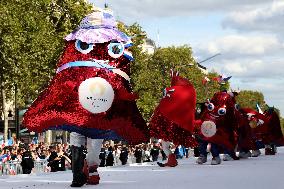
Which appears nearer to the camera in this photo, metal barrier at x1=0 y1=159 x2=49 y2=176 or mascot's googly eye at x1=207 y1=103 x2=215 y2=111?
mascot's googly eye at x1=207 y1=103 x2=215 y2=111

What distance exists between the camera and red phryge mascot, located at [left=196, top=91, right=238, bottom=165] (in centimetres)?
1645

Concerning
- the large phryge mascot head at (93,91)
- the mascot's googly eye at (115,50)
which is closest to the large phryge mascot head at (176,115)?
the large phryge mascot head at (93,91)

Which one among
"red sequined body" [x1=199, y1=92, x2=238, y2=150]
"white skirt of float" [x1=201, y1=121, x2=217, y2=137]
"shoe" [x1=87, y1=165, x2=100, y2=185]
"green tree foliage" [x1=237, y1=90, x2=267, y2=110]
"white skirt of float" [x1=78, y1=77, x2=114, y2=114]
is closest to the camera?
"white skirt of float" [x1=78, y1=77, x2=114, y2=114]

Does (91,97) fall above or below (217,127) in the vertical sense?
below

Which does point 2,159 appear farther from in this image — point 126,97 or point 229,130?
point 126,97

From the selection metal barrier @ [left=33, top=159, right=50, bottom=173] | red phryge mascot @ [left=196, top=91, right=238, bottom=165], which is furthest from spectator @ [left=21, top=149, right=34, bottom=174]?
red phryge mascot @ [left=196, top=91, right=238, bottom=165]

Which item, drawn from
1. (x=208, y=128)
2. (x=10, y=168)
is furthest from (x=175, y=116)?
(x=10, y=168)

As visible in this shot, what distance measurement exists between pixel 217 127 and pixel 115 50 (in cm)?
776

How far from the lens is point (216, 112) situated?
55.1 feet

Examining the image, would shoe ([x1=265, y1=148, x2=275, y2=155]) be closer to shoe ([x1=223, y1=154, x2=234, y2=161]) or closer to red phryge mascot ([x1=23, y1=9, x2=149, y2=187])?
shoe ([x1=223, y1=154, x2=234, y2=161])

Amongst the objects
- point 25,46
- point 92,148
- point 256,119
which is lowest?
point 92,148

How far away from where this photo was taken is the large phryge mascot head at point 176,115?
49.6ft

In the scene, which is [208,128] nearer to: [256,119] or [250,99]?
[256,119]

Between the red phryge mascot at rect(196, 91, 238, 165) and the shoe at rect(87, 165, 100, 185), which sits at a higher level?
the red phryge mascot at rect(196, 91, 238, 165)
